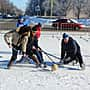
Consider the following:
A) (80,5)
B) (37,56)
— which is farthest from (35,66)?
(80,5)

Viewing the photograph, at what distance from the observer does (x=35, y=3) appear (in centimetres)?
9750

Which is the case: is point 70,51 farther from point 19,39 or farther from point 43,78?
point 43,78

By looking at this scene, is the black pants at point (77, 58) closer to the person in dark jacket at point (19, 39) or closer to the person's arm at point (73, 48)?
the person's arm at point (73, 48)

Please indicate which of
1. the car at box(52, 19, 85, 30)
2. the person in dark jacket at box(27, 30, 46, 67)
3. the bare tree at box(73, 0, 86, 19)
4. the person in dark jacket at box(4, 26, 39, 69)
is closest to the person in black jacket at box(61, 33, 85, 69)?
the person in dark jacket at box(27, 30, 46, 67)

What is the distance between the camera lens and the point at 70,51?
39.7 feet

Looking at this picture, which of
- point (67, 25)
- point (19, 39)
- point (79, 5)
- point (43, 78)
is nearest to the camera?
point (43, 78)

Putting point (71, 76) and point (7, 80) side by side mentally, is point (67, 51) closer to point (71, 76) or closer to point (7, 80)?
point (71, 76)

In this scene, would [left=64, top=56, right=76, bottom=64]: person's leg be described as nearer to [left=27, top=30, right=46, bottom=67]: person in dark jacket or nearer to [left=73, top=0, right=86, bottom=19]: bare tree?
[left=27, top=30, right=46, bottom=67]: person in dark jacket

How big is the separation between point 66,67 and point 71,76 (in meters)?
1.70

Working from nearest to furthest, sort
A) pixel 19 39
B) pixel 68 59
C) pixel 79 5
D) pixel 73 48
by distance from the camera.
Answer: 1. pixel 19 39
2. pixel 73 48
3. pixel 68 59
4. pixel 79 5

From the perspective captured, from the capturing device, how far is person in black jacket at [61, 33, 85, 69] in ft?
39.0

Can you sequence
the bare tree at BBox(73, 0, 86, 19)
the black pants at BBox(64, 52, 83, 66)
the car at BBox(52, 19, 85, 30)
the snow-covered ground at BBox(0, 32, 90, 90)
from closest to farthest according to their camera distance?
the snow-covered ground at BBox(0, 32, 90, 90), the black pants at BBox(64, 52, 83, 66), the car at BBox(52, 19, 85, 30), the bare tree at BBox(73, 0, 86, 19)

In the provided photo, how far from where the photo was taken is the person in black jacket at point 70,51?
1189 cm

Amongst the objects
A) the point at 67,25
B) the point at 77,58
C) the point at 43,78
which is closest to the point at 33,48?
the point at 77,58
